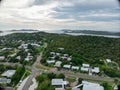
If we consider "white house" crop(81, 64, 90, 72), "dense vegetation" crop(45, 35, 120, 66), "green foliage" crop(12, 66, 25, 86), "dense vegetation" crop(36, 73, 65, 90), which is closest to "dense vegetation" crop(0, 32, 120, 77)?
"dense vegetation" crop(45, 35, 120, 66)

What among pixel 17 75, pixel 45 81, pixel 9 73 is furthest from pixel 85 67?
pixel 9 73

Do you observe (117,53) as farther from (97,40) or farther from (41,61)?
(41,61)

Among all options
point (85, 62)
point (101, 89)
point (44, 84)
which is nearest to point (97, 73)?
point (85, 62)

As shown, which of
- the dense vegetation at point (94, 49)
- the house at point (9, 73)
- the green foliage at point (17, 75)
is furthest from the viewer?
the dense vegetation at point (94, 49)

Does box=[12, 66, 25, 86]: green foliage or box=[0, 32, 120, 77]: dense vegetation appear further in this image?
box=[0, 32, 120, 77]: dense vegetation

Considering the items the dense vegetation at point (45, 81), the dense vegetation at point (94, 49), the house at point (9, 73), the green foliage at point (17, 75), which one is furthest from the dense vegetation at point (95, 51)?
the house at point (9, 73)

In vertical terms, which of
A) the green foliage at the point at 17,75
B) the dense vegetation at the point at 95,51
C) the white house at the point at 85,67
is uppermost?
the dense vegetation at the point at 95,51

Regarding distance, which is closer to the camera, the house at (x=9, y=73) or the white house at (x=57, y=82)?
the white house at (x=57, y=82)

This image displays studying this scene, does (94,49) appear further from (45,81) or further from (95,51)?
(45,81)

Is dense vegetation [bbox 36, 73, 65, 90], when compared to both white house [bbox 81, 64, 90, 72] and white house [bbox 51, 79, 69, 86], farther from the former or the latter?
white house [bbox 81, 64, 90, 72]

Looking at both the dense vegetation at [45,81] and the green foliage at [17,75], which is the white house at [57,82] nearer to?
the dense vegetation at [45,81]

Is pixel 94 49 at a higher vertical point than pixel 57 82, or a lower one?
higher
